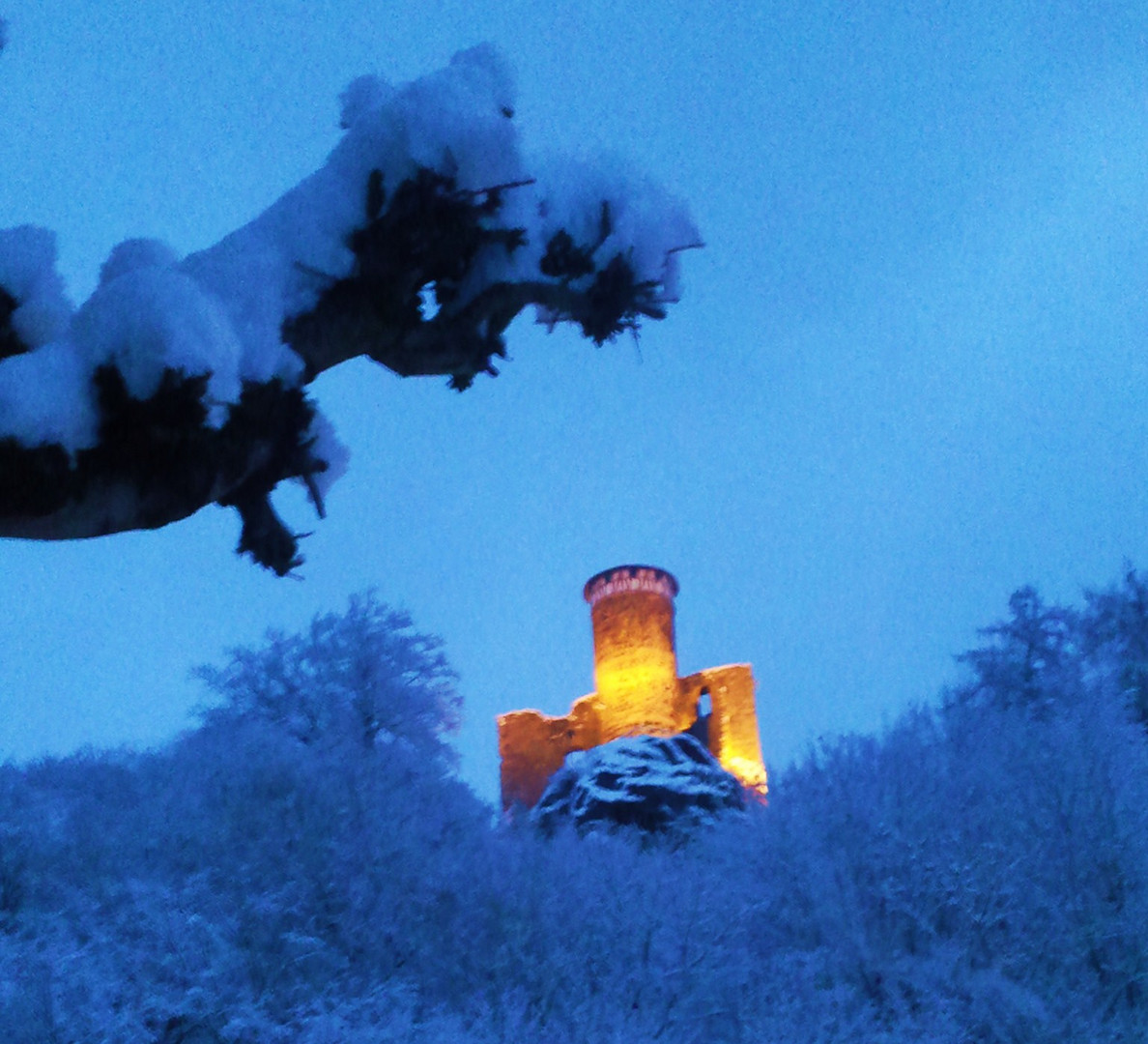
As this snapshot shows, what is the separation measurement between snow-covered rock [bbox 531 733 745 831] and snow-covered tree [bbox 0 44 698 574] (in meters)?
Result: 20.0

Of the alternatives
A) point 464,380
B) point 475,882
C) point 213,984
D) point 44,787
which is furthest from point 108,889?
point 464,380

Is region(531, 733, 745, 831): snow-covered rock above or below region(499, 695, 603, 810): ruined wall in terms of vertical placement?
below

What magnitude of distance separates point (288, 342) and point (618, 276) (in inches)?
55.6

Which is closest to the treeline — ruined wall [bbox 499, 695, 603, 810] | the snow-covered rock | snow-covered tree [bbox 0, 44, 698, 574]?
the snow-covered rock

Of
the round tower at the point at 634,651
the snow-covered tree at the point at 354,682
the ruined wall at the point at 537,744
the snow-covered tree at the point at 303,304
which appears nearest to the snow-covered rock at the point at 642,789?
the snow-covered tree at the point at 354,682

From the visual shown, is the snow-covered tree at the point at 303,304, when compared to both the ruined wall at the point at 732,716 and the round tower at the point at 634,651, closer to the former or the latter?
the round tower at the point at 634,651

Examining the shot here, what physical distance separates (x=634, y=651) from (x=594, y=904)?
1943 centimetres

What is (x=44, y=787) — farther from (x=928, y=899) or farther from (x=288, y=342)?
(x=288, y=342)

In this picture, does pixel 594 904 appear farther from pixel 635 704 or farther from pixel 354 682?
pixel 635 704

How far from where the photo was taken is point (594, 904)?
15.2m

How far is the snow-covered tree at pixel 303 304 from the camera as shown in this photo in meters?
3.03

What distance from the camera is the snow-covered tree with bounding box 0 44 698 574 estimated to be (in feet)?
9.95

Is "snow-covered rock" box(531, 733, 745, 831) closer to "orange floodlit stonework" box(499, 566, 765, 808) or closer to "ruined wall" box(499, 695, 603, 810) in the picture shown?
"orange floodlit stonework" box(499, 566, 765, 808)

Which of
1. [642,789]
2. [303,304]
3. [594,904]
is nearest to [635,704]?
[642,789]
